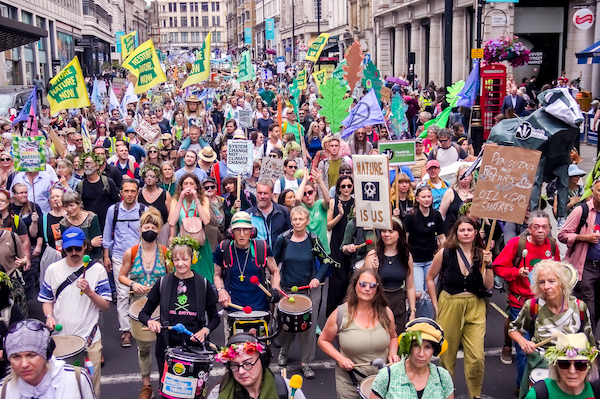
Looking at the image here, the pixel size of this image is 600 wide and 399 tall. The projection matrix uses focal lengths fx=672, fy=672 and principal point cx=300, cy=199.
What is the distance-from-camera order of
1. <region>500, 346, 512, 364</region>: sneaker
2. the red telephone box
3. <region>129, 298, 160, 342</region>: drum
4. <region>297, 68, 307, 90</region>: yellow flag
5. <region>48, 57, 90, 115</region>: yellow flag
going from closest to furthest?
<region>129, 298, 160, 342</region>: drum < <region>500, 346, 512, 364</region>: sneaker < <region>48, 57, 90, 115</region>: yellow flag < the red telephone box < <region>297, 68, 307, 90</region>: yellow flag

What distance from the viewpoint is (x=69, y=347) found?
4.77 m

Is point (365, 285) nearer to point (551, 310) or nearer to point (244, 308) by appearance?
point (244, 308)

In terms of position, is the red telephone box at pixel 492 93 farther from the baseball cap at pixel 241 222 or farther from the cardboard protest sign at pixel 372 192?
the baseball cap at pixel 241 222

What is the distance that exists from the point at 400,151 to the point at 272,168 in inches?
69.4

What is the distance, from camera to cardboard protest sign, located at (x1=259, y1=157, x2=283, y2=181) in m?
8.98

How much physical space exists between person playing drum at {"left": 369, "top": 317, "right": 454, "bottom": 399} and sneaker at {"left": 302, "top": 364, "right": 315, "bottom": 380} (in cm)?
232

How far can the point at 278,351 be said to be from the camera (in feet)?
22.7

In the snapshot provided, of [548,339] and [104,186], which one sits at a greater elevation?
[104,186]

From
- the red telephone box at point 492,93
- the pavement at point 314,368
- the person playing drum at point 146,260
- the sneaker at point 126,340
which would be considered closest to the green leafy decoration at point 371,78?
the red telephone box at point 492,93

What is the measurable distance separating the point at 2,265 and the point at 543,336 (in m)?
5.12

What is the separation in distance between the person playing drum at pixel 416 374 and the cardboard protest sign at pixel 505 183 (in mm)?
2344

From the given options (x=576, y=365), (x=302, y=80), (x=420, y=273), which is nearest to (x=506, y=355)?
(x=420, y=273)

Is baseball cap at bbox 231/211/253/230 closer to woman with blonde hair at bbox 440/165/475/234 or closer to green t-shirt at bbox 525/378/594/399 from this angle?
woman with blonde hair at bbox 440/165/475/234

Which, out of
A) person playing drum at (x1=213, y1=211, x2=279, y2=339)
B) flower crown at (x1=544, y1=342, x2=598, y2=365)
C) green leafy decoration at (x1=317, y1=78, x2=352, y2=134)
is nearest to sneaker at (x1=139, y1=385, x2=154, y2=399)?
person playing drum at (x1=213, y1=211, x2=279, y2=339)
